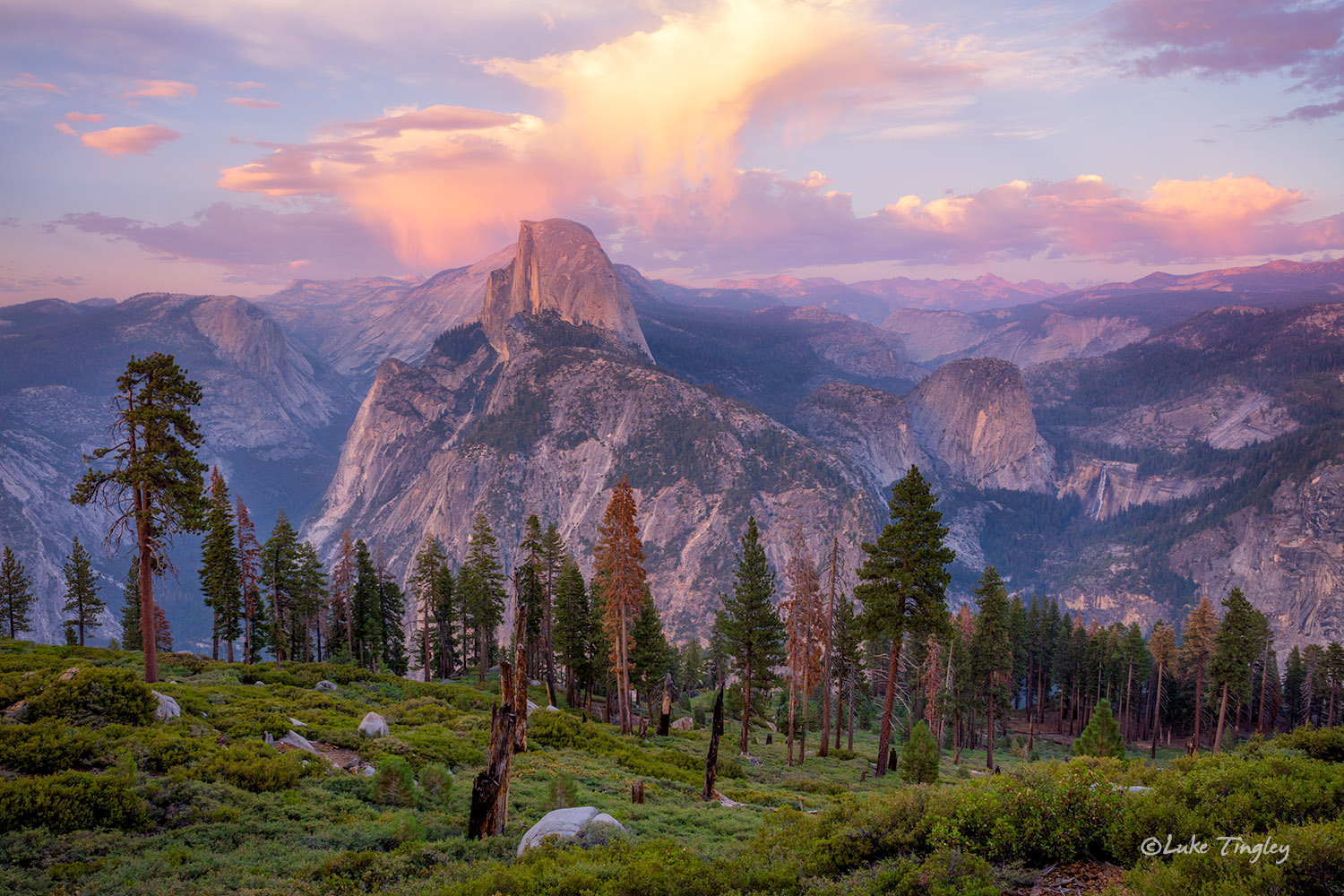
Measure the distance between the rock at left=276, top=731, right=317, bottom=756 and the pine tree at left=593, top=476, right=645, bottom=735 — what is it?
20140 mm

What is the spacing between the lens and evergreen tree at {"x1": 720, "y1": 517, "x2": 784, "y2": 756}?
40469 mm

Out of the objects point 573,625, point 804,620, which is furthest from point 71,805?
point 573,625

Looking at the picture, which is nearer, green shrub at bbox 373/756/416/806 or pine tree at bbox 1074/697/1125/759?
green shrub at bbox 373/756/416/806

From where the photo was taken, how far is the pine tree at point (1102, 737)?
37406 millimetres

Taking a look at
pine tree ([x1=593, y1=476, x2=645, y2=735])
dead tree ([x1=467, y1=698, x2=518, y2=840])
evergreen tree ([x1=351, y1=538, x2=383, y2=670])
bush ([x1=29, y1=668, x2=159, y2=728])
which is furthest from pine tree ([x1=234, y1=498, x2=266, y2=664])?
dead tree ([x1=467, y1=698, x2=518, y2=840])

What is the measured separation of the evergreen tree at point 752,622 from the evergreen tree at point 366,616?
37.1 meters

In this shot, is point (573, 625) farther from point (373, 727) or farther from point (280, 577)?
point (373, 727)

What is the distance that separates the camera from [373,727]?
2395cm

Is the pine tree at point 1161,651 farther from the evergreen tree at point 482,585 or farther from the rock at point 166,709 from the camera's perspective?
the rock at point 166,709

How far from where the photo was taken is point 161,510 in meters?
25.8

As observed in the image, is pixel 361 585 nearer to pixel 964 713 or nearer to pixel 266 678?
pixel 266 678

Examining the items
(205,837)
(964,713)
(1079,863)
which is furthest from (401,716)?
(964,713)

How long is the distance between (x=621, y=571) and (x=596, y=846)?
86.9 feet

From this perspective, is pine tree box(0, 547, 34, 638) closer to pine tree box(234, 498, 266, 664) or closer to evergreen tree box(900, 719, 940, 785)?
pine tree box(234, 498, 266, 664)
